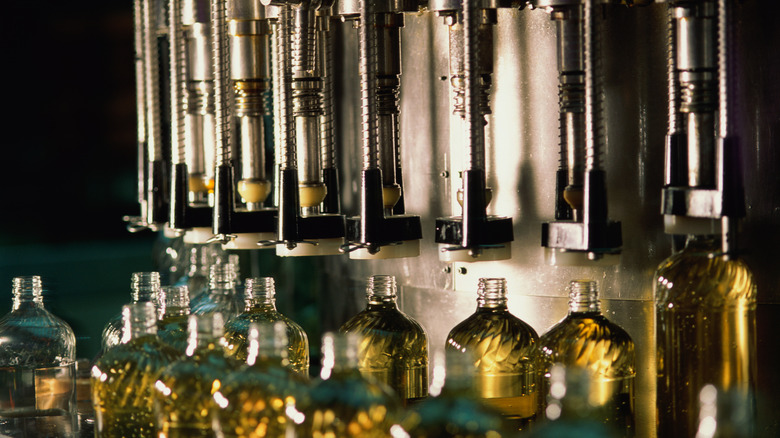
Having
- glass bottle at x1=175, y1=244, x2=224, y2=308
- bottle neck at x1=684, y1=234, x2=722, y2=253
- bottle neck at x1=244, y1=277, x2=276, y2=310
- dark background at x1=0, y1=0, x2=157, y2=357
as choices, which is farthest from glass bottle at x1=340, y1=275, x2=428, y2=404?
dark background at x1=0, y1=0, x2=157, y2=357

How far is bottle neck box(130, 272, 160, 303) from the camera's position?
4.32 feet

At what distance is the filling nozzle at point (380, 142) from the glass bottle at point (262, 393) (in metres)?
0.26

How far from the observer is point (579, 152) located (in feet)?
3.75

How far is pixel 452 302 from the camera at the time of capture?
135 cm

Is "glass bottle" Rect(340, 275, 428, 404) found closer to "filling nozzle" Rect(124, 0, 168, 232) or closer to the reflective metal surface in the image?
the reflective metal surface

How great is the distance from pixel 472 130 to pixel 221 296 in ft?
2.03

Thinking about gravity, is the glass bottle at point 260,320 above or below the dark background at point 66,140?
below

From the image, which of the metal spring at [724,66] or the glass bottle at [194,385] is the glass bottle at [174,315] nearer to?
the glass bottle at [194,385]

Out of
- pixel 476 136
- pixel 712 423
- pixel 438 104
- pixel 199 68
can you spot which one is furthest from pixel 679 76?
pixel 199 68

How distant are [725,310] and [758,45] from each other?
11.3 inches

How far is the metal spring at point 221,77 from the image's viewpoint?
1307mm

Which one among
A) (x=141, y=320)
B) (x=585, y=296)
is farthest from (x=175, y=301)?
(x=585, y=296)

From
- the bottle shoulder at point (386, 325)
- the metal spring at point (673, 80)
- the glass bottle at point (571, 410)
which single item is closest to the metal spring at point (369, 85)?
the bottle shoulder at point (386, 325)

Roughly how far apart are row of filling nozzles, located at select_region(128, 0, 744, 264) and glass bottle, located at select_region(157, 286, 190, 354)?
101 mm
